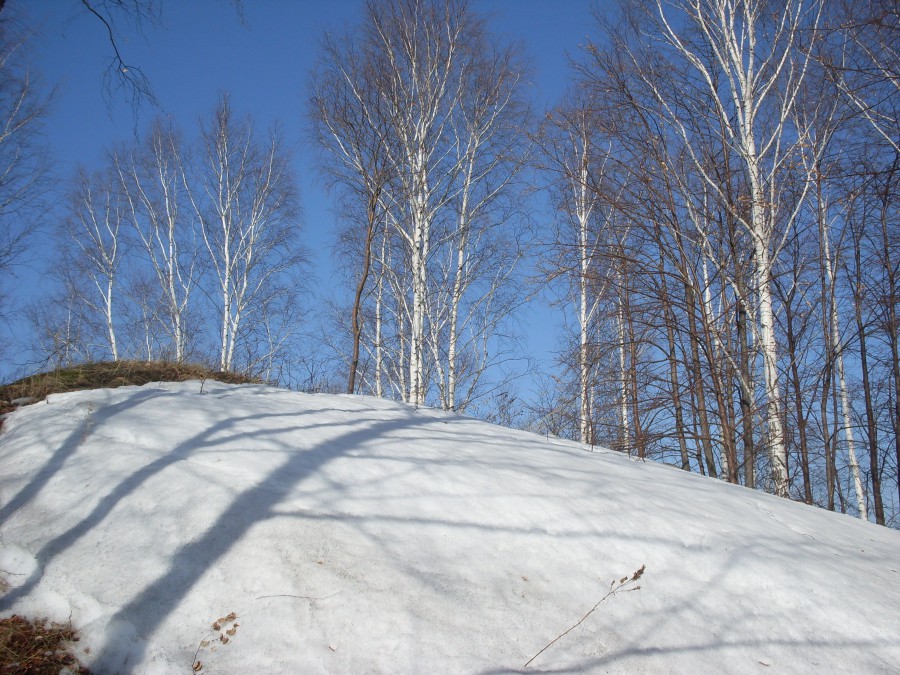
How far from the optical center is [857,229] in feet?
28.0

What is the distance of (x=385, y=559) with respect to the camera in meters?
2.51

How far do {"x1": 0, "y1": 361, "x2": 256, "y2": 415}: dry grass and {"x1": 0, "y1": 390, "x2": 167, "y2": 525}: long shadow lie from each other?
0.71 meters

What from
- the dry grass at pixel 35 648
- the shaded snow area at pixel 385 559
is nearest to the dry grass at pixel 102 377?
the shaded snow area at pixel 385 559

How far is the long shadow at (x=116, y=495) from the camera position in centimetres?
223

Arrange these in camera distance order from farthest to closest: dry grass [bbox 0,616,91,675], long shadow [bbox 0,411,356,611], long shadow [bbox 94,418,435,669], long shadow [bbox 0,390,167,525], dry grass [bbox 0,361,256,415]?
dry grass [bbox 0,361,256,415]
long shadow [bbox 0,390,167,525]
long shadow [bbox 0,411,356,611]
long shadow [bbox 94,418,435,669]
dry grass [bbox 0,616,91,675]

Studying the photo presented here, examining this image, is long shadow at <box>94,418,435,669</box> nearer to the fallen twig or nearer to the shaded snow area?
the shaded snow area

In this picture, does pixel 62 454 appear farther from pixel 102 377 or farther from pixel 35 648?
pixel 102 377

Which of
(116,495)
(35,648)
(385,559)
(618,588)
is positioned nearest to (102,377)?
(116,495)

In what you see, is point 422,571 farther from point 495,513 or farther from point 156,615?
point 156,615

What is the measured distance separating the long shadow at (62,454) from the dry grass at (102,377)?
71 cm

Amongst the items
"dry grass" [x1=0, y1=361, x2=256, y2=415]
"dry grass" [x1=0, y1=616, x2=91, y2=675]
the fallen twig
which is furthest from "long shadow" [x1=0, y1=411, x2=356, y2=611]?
the fallen twig

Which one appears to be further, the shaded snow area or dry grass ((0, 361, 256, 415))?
dry grass ((0, 361, 256, 415))

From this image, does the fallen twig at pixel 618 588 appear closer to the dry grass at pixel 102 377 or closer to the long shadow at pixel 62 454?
the long shadow at pixel 62 454

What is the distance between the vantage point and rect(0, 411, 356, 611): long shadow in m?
2.23
